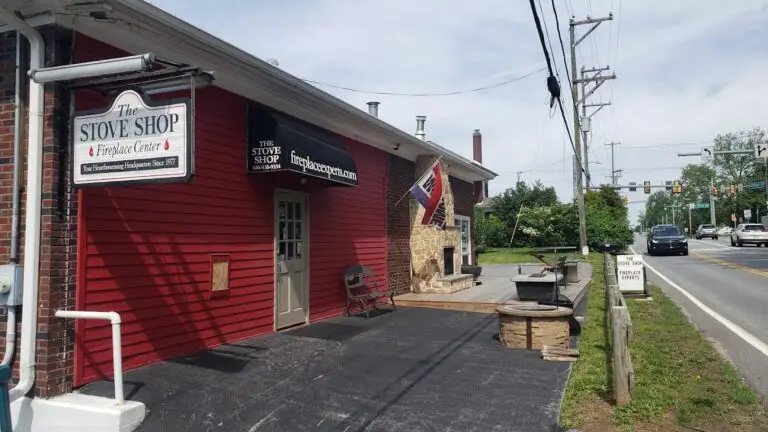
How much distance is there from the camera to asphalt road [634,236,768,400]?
24.4 feet

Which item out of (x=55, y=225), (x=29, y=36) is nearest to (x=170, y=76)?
(x=29, y=36)

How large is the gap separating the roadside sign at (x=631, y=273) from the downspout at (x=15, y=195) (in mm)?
12022

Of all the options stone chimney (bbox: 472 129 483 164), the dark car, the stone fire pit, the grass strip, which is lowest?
the grass strip

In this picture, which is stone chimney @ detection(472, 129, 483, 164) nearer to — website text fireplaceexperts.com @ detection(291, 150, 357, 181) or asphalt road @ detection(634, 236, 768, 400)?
asphalt road @ detection(634, 236, 768, 400)

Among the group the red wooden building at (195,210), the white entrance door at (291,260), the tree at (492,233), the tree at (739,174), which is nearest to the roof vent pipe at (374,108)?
the red wooden building at (195,210)

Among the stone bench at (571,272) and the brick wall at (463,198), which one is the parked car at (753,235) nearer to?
the brick wall at (463,198)

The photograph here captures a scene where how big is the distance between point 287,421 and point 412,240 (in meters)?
9.12

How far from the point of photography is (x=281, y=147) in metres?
7.78

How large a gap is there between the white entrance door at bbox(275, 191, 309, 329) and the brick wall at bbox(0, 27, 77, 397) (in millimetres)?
3564

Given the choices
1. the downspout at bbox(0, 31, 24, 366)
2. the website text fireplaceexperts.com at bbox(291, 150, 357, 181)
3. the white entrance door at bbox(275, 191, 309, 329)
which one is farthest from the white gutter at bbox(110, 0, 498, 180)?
the white entrance door at bbox(275, 191, 309, 329)

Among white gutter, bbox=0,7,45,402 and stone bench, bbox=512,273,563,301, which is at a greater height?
white gutter, bbox=0,7,45,402

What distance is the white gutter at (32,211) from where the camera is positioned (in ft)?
16.8

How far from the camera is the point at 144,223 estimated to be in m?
6.30

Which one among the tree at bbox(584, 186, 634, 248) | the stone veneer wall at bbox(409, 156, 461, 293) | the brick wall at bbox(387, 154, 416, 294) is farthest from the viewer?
the tree at bbox(584, 186, 634, 248)
